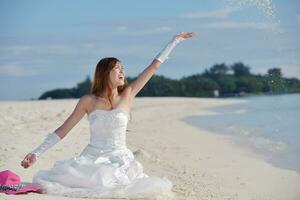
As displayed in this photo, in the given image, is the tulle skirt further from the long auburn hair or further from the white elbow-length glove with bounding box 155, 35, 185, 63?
the white elbow-length glove with bounding box 155, 35, 185, 63

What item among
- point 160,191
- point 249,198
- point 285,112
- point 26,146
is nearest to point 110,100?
point 160,191

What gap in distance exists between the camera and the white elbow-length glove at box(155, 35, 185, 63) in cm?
632

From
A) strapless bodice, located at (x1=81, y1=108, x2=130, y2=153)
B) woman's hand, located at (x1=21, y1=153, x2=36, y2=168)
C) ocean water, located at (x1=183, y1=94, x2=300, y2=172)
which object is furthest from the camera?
ocean water, located at (x1=183, y1=94, x2=300, y2=172)

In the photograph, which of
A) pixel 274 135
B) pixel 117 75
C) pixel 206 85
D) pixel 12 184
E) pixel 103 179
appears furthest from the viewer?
pixel 206 85

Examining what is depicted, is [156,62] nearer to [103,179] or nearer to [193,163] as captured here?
[103,179]

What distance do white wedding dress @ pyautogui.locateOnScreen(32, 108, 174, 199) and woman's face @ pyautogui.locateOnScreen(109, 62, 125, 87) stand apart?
248 millimetres

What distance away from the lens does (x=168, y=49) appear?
636cm

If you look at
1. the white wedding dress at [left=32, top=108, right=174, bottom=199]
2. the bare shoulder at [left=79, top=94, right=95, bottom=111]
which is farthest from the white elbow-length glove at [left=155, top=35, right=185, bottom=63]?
the bare shoulder at [left=79, top=94, right=95, bottom=111]

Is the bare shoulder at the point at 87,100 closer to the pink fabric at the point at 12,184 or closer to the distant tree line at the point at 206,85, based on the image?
the pink fabric at the point at 12,184

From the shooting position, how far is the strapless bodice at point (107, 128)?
626cm

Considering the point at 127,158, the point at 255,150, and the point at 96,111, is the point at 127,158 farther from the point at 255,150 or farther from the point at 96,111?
the point at 255,150

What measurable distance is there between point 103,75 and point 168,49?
0.66 metres

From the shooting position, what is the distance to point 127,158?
625 cm

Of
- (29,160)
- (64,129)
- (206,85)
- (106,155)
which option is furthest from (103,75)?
(206,85)
